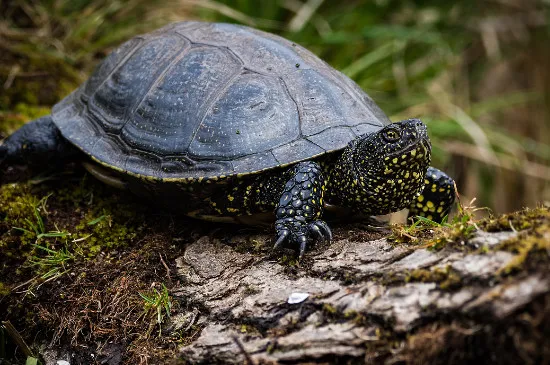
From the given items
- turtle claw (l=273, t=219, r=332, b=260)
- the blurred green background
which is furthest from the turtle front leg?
the blurred green background

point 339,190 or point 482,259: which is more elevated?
point 482,259

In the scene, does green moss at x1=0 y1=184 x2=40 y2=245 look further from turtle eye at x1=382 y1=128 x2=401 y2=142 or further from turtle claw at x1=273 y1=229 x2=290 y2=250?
turtle eye at x1=382 y1=128 x2=401 y2=142

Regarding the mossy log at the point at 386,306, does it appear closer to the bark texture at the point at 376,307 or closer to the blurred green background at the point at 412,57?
the bark texture at the point at 376,307

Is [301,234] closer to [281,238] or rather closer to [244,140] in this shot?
[281,238]

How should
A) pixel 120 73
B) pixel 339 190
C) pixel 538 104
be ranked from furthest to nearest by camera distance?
pixel 538 104 < pixel 120 73 < pixel 339 190

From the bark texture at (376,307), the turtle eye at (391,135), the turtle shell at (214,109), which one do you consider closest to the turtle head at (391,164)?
the turtle eye at (391,135)

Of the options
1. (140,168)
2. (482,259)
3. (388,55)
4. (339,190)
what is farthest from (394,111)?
(482,259)

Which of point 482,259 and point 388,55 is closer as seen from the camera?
point 482,259

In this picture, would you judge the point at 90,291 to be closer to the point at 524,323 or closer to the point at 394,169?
the point at 394,169
